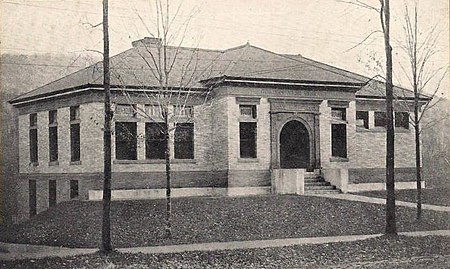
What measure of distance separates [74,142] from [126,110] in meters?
2.54

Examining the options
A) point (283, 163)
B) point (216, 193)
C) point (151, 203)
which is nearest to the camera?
point (151, 203)

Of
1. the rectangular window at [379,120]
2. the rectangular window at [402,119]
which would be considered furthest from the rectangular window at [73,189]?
the rectangular window at [402,119]

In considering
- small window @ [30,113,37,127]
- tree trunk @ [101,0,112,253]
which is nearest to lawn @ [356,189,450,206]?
tree trunk @ [101,0,112,253]

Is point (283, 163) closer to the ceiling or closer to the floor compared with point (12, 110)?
closer to the floor

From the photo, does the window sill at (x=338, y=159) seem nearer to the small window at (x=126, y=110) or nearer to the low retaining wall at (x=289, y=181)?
the low retaining wall at (x=289, y=181)

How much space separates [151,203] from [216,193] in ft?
13.0

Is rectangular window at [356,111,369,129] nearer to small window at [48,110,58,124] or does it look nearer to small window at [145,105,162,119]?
small window at [145,105,162,119]

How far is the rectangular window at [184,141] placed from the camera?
1032 inches

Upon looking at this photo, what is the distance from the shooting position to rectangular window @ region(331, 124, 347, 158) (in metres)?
27.6

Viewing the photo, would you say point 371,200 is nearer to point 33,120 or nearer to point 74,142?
point 74,142

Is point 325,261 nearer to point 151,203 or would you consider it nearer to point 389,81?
point 389,81

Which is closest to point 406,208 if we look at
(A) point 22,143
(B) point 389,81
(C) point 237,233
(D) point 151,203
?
(B) point 389,81

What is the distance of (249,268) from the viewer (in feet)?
47.6

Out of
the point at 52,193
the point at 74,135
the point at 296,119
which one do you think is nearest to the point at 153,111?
the point at 74,135
